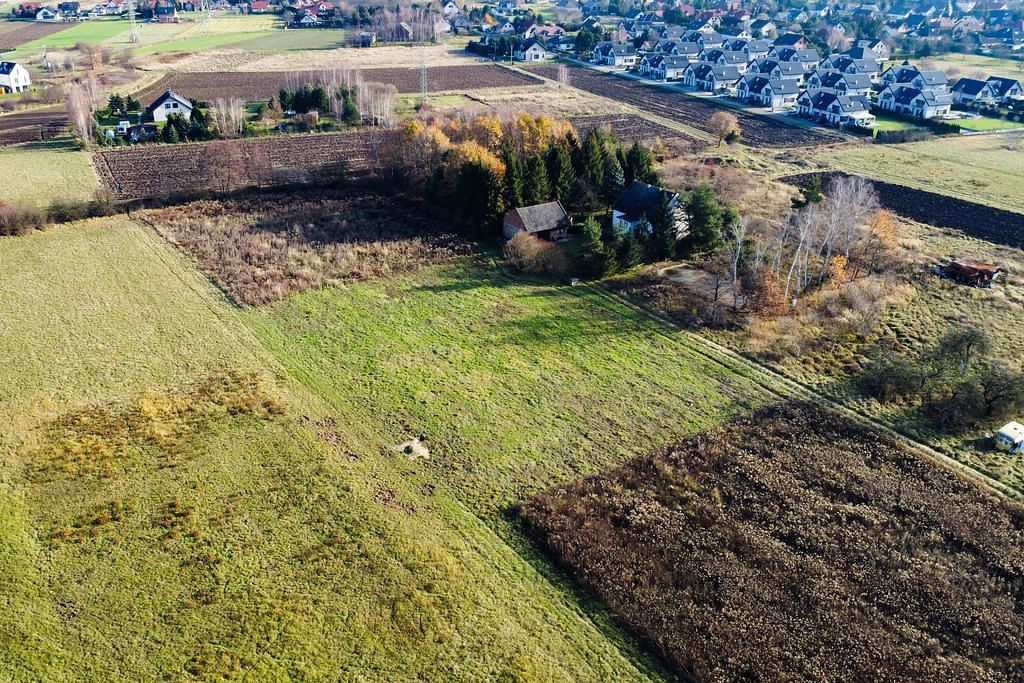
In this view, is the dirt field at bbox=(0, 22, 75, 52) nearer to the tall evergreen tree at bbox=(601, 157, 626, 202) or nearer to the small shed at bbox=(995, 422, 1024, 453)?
the tall evergreen tree at bbox=(601, 157, 626, 202)

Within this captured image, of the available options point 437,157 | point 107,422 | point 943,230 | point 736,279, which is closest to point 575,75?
point 437,157

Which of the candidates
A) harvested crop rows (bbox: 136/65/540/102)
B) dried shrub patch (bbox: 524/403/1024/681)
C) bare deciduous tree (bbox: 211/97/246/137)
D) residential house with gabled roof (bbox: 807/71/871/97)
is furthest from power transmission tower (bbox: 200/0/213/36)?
dried shrub patch (bbox: 524/403/1024/681)

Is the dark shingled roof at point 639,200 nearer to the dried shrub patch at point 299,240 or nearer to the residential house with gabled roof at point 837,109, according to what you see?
the dried shrub patch at point 299,240

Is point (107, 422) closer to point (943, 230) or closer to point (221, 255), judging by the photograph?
point (221, 255)

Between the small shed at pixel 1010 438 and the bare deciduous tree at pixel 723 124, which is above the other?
the bare deciduous tree at pixel 723 124

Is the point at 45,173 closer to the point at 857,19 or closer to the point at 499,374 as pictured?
the point at 499,374

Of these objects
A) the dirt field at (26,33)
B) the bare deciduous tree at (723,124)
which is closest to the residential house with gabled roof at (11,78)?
the dirt field at (26,33)
